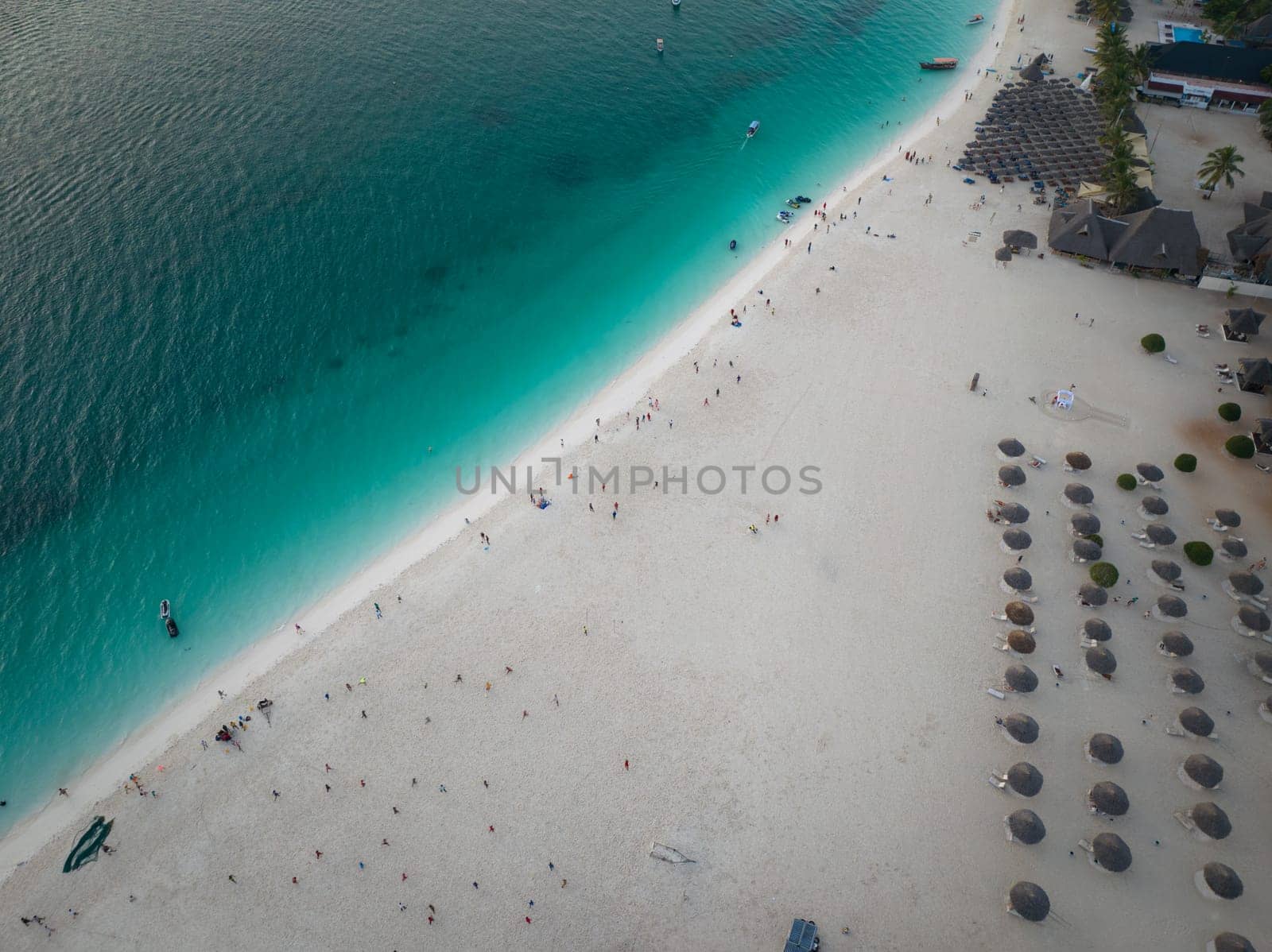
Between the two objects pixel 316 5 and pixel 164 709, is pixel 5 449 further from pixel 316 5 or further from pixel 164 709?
pixel 316 5

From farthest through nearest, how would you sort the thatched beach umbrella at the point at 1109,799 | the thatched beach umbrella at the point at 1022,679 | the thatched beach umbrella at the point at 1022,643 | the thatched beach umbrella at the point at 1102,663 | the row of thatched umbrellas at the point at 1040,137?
the row of thatched umbrellas at the point at 1040,137, the thatched beach umbrella at the point at 1022,643, the thatched beach umbrella at the point at 1102,663, the thatched beach umbrella at the point at 1022,679, the thatched beach umbrella at the point at 1109,799

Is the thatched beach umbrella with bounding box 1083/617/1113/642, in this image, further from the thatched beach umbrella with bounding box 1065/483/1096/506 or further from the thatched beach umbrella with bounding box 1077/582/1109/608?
the thatched beach umbrella with bounding box 1065/483/1096/506

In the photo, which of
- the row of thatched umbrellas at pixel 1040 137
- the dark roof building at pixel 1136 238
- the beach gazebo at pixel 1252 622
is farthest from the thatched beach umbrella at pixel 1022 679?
the row of thatched umbrellas at pixel 1040 137

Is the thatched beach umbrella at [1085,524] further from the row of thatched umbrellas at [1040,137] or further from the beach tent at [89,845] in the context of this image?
the beach tent at [89,845]

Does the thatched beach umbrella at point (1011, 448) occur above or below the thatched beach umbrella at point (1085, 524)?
above

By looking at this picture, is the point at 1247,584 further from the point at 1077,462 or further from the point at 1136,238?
the point at 1136,238

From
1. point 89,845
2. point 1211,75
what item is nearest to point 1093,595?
point 89,845
